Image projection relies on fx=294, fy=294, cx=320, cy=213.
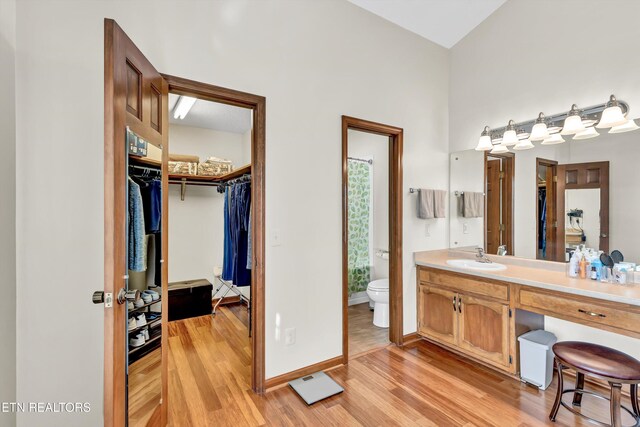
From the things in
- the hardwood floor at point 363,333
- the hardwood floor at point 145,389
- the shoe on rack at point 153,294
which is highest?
the shoe on rack at point 153,294

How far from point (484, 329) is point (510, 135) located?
1.78 metres

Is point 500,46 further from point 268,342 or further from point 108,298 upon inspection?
point 108,298

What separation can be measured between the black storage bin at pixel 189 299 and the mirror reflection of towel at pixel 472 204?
330cm

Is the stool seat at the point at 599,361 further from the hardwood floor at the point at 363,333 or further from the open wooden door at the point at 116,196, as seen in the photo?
the open wooden door at the point at 116,196

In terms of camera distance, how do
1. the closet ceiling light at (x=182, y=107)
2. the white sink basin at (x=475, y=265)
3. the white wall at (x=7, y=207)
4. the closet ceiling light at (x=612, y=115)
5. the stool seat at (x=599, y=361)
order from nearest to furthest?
the white wall at (x=7, y=207), the stool seat at (x=599, y=361), the closet ceiling light at (x=612, y=115), the white sink basin at (x=475, y=265), the closet ceiling light at (x=182, y=107)

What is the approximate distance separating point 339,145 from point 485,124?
64.7 inches

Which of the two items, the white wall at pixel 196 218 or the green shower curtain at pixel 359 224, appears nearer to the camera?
the white wall at pixel 196 218

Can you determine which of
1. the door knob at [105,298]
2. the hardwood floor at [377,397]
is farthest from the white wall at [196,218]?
the door knob at [105,298]

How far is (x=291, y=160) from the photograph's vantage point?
2340 mm

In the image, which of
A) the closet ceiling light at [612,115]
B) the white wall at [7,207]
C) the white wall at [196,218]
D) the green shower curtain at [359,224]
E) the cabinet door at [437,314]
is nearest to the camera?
the white wall at [7,207]

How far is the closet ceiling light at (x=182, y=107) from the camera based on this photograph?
10.5 ft

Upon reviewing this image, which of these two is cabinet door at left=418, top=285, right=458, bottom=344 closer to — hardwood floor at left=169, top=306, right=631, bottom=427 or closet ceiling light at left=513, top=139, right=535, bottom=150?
hardwood floor at left=169, top=306, right=631, bottom=427

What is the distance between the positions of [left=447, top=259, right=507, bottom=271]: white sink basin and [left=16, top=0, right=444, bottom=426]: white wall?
0.34 metres

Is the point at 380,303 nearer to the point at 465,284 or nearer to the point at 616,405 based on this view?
the point at 465,284
